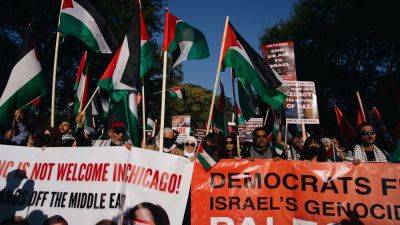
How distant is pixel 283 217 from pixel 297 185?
1.41 feet

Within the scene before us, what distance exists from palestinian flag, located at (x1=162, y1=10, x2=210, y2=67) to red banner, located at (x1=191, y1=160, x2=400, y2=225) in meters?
2.07

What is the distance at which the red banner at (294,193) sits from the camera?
4582 mm

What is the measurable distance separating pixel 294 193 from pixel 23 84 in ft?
13.5

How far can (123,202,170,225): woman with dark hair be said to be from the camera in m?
4.59

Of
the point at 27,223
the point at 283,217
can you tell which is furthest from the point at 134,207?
the point at 283,217

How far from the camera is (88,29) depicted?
6492 mm

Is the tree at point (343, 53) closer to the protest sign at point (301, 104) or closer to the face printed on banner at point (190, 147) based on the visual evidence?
the protest sign at point (301, 104)

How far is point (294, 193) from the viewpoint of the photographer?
475 cm

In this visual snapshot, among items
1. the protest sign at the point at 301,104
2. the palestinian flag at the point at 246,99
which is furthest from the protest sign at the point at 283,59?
the palestinian flag at the point at 246,99

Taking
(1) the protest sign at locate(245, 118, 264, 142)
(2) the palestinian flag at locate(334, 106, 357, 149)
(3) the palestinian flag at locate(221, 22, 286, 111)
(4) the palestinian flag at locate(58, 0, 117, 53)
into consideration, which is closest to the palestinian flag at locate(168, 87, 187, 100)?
(1) the protest sign at locate(245, 118, 264, 142)

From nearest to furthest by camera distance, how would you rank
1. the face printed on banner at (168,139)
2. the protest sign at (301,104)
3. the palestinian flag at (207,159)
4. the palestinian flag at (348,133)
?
1. the palestinian flag at (207,159)
2. the face printed on banner at (168,139)
3. the palestinian flag at (348,133)
4. the protest sign at (301,104)

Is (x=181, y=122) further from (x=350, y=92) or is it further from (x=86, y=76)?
(x=350, y=92)

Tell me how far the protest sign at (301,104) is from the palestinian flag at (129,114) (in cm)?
481

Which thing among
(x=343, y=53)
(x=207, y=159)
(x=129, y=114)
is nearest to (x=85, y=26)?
(x=129, y=114)
